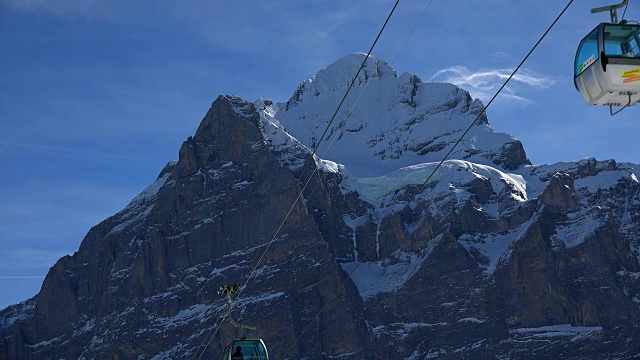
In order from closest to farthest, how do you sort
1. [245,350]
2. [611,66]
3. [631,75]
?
[631,75] → [611,66] → [245,350]

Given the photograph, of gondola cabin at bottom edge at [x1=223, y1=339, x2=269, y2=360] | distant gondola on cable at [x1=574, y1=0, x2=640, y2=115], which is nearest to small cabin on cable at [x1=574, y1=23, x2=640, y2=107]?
distant gondola on cable at [x1=574, y1=0, x2=640, y2=115]

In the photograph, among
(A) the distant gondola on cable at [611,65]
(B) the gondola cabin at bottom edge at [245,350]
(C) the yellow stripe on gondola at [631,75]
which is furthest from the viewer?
(B) the gondola cabin at bottom edge at [245,350]

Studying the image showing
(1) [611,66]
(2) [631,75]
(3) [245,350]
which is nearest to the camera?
(2) [631,75]

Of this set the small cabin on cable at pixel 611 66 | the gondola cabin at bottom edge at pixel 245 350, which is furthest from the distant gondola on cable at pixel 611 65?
the gondola cabin at bottom edge at pixel 245 350

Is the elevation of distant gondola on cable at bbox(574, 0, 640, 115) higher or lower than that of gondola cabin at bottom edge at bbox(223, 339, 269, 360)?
higher

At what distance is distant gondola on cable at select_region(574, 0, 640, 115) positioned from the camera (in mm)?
29453

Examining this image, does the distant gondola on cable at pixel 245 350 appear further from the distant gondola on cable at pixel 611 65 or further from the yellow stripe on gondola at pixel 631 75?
the yellow stripe on gondola at pixel 631 75

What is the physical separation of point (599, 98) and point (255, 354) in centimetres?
2668

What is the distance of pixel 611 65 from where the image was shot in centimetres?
2955

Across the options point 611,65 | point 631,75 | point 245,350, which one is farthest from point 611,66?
point 245,350

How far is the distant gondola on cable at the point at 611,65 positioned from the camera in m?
29.5

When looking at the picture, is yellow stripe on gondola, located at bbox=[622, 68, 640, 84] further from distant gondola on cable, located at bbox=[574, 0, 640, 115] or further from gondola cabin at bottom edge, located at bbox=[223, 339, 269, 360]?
gondola cabin at bottom edge, located at bbox=[223, 339, 269, 360]

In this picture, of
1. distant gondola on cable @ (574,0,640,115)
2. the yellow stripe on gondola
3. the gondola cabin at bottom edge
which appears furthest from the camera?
the gondola cabin at bottom edge

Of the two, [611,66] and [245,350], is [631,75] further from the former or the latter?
[245,350]
